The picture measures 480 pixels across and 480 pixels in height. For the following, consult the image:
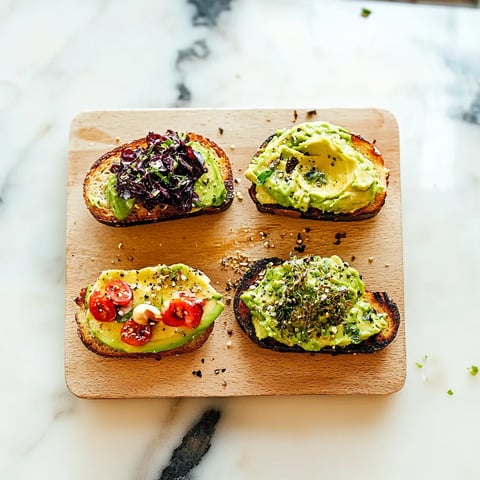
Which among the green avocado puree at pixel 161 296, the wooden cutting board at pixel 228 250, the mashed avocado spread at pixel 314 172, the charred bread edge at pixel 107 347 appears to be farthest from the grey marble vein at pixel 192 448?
the mashed avocado spread at pixel 314 172

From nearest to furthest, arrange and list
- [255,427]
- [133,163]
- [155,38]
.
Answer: [133,163]
[255,427]
[155,38]

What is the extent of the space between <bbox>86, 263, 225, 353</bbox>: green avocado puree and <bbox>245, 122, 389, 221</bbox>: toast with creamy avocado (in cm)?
50

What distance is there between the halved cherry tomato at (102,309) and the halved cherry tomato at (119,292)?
3cm

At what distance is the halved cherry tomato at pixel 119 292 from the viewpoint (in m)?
3.54

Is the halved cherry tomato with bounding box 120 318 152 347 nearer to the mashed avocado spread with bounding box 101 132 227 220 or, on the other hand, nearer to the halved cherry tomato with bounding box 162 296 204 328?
the halved cherry tomato with bounding box 162 296 204 328

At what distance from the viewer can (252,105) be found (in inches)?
160

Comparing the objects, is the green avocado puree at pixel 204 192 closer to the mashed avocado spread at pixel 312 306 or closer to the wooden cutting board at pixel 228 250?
the wooden cutting board at pixel 228 250

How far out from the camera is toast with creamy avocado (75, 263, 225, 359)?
353cm

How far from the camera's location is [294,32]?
416 centimetres

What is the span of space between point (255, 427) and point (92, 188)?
1.41 meters
